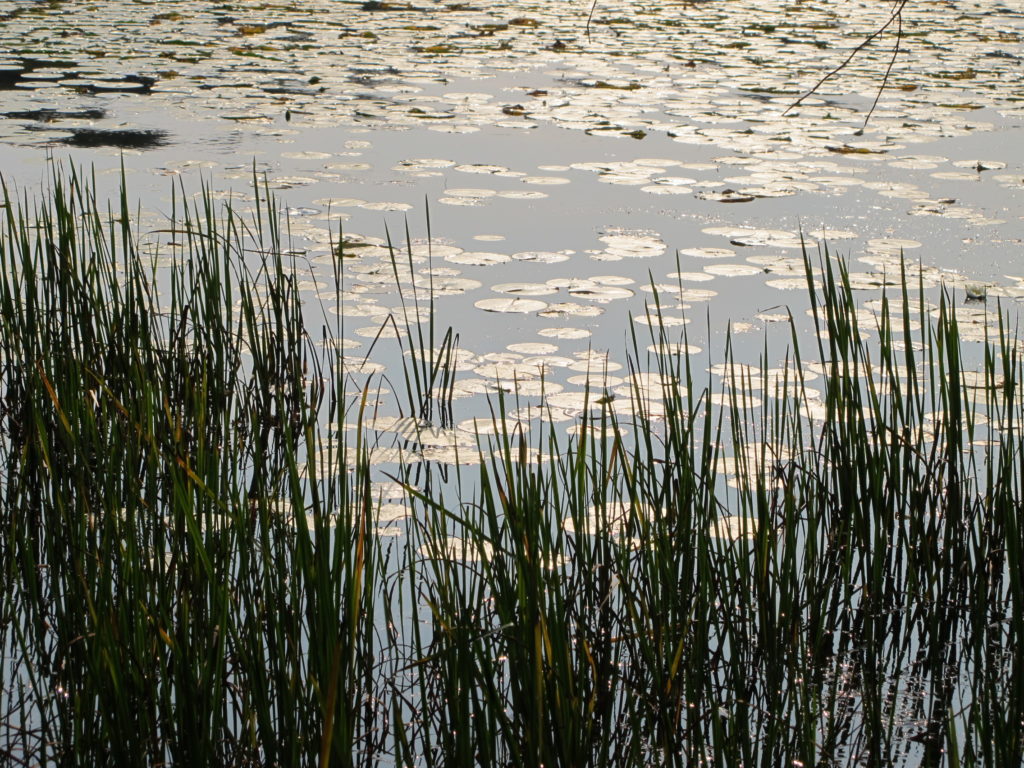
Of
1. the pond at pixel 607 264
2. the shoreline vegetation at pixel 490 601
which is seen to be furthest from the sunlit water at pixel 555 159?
the shoreline vegetation at pixel 490 601

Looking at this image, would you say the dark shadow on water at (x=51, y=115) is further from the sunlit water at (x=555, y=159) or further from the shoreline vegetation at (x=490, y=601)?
the shoreline vegetation at (x=490, y=601)

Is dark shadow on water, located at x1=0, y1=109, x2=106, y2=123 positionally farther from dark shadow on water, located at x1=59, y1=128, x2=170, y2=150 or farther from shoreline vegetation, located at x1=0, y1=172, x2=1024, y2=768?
shoreline vegetation, located at x1=0, y1=172, x2=1024, y2=768

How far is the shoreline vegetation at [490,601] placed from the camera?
159 centimetres

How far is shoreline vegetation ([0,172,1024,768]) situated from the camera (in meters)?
1.59

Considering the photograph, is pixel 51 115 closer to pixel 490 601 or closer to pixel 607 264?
pixel 607 264

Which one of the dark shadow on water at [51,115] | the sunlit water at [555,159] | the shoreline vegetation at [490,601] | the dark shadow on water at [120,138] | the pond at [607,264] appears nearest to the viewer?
the shoreline vegetation at [490,601]

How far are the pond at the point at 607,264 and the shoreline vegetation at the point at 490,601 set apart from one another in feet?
0.06

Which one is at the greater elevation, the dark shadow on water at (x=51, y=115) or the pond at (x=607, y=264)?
the dark shadow on water at (x=51, y=115)

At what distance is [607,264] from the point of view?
14.1ft

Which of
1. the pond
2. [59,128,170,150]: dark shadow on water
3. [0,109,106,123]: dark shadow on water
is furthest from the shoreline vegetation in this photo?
[0,109,106,123]: dark shadow on water

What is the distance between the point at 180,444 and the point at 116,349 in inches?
24.2

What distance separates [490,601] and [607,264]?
91.7 inches

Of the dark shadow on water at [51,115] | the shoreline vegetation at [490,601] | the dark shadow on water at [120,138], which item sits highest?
the dark shadow on water at [51,115]

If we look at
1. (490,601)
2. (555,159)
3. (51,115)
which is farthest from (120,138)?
(490,601)
